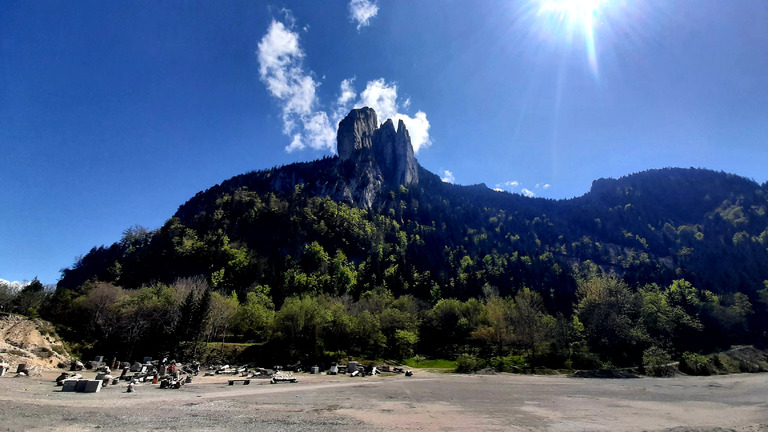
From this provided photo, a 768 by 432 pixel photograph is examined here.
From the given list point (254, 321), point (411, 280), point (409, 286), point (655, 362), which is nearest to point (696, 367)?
point (655, 362)

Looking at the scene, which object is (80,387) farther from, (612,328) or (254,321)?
(612,328)

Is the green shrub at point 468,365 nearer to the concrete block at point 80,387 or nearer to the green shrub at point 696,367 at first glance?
→ the green shrub at point 696,367

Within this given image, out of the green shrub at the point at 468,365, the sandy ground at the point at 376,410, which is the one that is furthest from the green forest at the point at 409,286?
the sandy ground at the point at 376,410

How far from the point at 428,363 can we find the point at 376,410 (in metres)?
43.8

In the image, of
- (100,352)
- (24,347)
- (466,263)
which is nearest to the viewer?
(24,347)

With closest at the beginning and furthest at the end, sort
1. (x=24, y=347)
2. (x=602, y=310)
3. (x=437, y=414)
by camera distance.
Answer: (x=437, y=414)
(x=24, y=347)
(x=602, y=310)

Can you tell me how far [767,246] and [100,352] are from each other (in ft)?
744

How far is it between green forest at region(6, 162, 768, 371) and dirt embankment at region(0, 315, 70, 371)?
5.97 meters

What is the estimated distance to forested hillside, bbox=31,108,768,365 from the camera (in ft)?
180

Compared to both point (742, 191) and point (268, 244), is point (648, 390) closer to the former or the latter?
point (268, 244)

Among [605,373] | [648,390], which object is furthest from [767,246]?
[648,390]

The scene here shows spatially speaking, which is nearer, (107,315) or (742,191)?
(107,315)

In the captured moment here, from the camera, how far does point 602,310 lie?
5362cm

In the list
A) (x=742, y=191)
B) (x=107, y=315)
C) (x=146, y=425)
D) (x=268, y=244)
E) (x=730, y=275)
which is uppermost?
(x=742, y=191)
